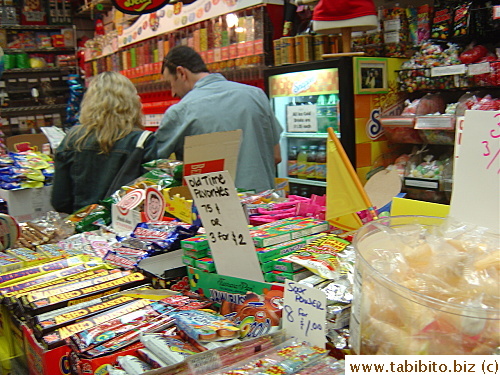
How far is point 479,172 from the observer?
3.73 feet

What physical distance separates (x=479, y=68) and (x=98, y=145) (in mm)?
2484

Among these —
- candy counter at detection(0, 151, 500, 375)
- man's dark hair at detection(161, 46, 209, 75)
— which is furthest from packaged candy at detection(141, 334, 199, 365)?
man's dark hair at detection(161, 46, 209, 75)

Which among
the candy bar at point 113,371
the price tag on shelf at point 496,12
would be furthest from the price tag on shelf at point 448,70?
the candy bar at point 113,371

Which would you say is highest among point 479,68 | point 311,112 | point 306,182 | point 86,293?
point 479,68

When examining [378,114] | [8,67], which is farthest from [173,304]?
[8,67]

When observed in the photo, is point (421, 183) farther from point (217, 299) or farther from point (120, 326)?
point (120, 326)

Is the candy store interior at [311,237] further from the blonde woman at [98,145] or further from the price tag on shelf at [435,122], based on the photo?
the blonde woman at [98,145]

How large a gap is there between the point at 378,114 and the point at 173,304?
9.73 ft

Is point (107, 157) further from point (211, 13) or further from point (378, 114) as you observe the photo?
point (211, 13)

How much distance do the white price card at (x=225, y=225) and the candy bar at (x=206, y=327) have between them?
22cm

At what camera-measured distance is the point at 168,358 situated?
3.33 ft

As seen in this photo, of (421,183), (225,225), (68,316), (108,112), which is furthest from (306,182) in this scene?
(68,316)

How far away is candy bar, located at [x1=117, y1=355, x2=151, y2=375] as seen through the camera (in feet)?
3.37

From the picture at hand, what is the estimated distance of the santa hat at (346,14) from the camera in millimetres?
3568
